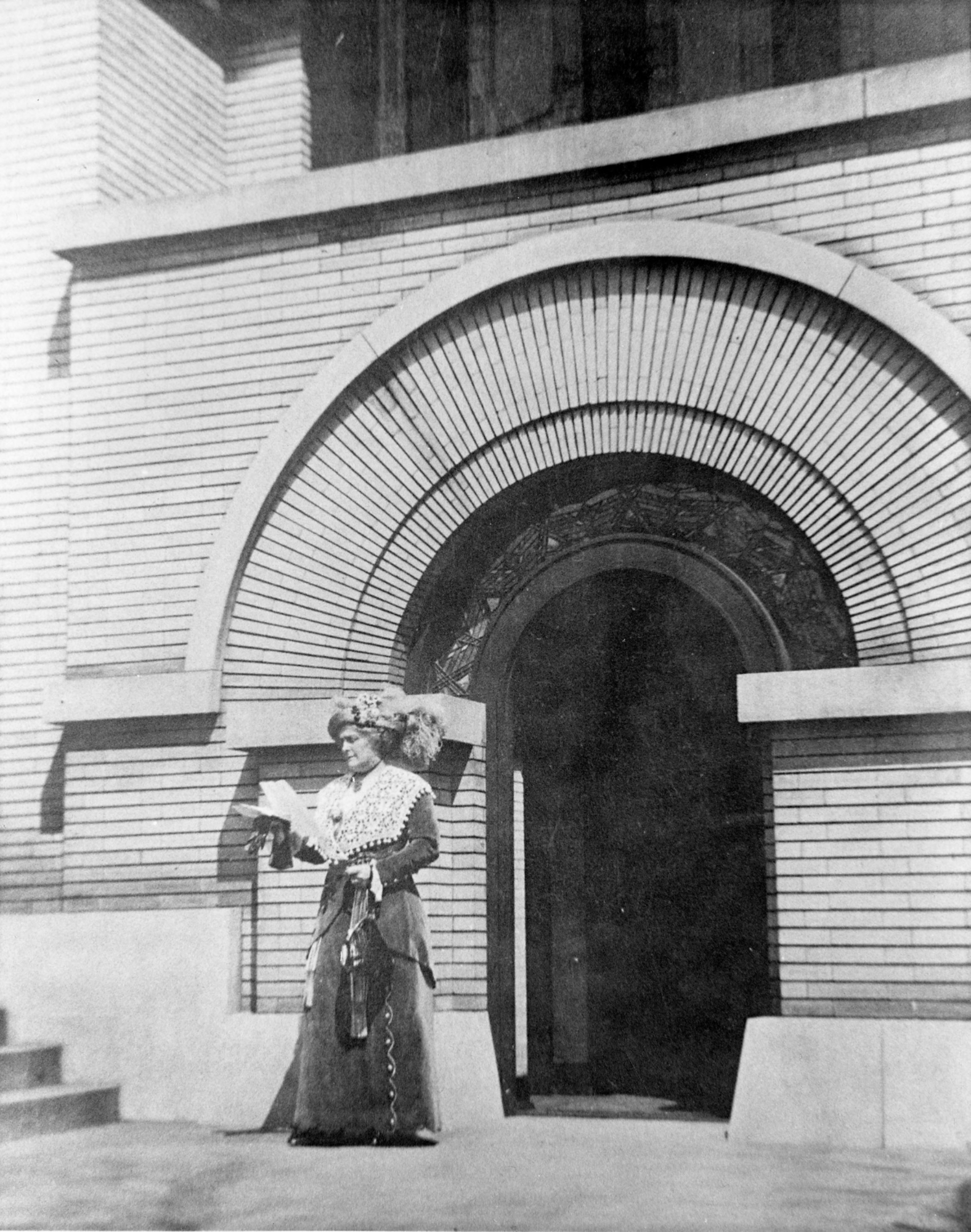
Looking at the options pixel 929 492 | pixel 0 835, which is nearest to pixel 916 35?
pixel 929 492

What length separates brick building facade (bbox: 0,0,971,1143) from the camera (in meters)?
7.40

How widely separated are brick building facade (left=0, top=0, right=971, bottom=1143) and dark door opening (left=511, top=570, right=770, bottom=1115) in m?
0.09

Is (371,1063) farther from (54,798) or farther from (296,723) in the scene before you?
(54,798)

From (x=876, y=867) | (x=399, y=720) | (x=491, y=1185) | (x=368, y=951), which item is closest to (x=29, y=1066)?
(x=368, y=951)

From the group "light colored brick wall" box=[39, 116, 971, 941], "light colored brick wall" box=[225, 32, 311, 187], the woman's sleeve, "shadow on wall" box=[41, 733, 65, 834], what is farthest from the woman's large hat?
"light colored brick wall" box=[225, 32, 311, 187]

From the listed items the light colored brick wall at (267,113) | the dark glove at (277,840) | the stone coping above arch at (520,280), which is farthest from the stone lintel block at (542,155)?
the dark glove at (277,840)

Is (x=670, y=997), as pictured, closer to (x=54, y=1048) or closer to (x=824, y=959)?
(x=824, y=959)

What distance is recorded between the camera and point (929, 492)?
295 inches

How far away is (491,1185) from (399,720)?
7.37 ft

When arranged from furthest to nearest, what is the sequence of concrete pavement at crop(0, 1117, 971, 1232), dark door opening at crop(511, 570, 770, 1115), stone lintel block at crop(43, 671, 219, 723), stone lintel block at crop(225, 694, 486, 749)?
stone lintel block at crop(43, 671, 219, 723), dark door opening at crop(511, 570, 770, 1115), stone lintel block at crop(225, 694, 486, 749), concrete pavement at crop(0, 1117, 971, 1232)

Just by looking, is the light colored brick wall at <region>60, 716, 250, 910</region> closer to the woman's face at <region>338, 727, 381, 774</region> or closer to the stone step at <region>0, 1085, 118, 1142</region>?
the stone step at <region>0, 1085, 118, 1142</region>

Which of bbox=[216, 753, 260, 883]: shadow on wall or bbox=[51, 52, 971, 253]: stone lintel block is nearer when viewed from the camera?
bbox=[51, 52, 971, 253]: stone lintel block

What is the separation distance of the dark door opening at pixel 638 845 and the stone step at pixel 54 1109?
8.01 feet

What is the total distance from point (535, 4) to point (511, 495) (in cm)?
386
